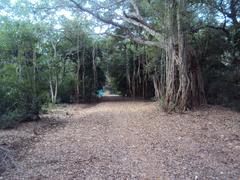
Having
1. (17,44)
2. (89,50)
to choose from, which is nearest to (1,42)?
(17,44)

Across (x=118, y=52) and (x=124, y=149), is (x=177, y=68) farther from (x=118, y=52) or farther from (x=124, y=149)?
(x=118, y=52)

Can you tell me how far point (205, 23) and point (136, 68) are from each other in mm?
8129

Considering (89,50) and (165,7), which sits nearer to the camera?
(165,7)

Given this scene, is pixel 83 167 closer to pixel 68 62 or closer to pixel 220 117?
pixel 220 117

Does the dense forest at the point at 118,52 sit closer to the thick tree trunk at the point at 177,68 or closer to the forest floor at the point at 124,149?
the thick tree trunk at the point at 177,68

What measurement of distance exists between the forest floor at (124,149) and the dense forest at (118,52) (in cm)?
129

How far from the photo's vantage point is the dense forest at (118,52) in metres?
8.49

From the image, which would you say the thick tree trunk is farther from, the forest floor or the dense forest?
the forest floor

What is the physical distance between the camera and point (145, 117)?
936 cm

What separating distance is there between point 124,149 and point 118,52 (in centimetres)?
1561

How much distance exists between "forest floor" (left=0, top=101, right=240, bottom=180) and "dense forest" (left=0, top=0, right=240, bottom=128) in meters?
1.29

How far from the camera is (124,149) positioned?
5.41 meters

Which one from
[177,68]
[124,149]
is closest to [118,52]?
[177,68]

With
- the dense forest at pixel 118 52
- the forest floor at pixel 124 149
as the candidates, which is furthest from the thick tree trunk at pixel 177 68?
the forest floor at pixel 124 149
